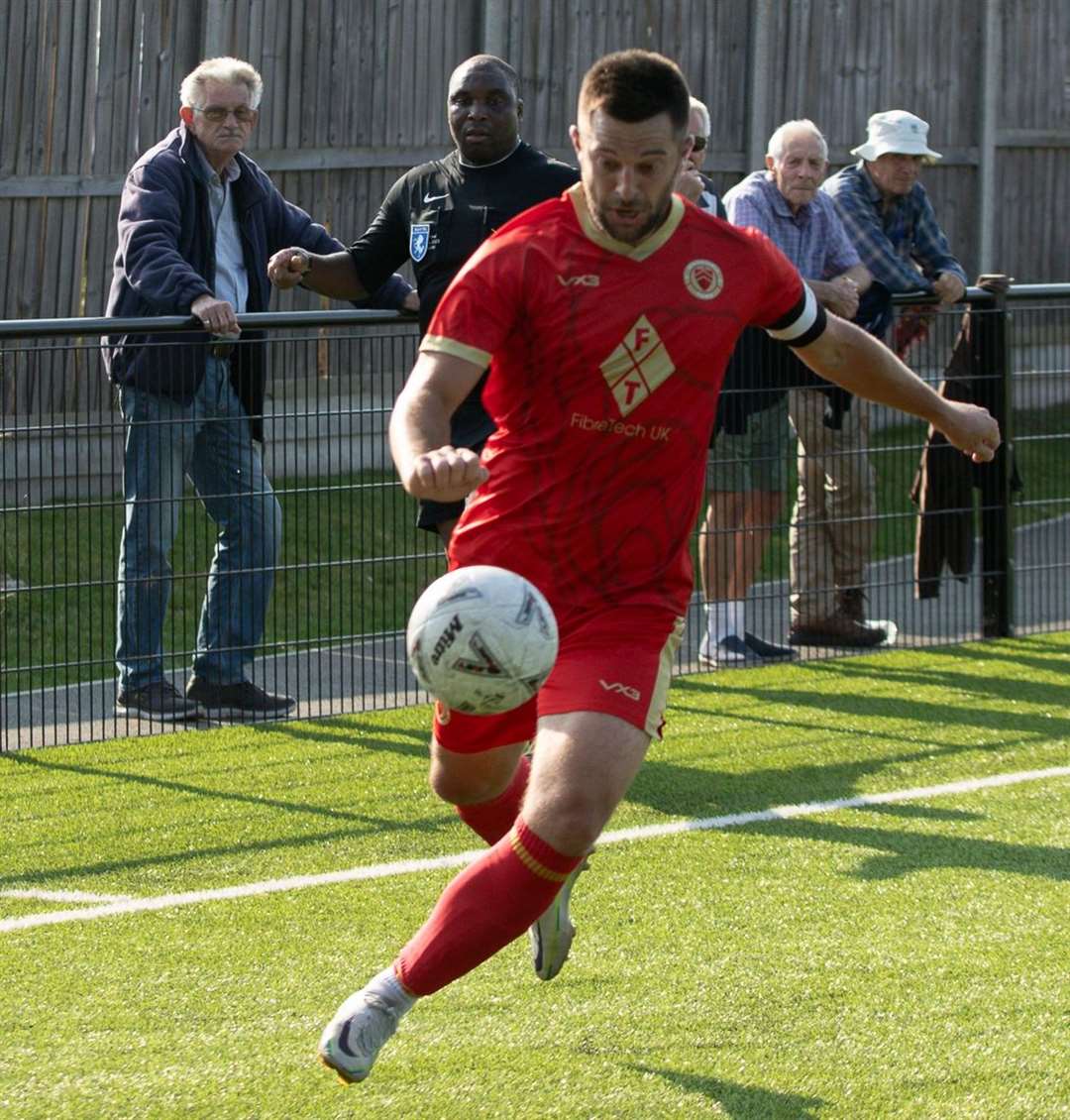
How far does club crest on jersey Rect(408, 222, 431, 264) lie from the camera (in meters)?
7.58

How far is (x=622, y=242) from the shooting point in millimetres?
4828

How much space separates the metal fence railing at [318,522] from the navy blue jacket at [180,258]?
0.40 feet

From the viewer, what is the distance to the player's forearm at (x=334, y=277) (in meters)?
8.04

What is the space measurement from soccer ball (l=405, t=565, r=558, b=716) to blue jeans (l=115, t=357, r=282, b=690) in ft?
12.7

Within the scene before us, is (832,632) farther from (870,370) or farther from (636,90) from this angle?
(636,90)

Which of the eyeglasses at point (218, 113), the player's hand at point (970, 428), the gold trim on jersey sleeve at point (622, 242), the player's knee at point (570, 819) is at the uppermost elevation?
the eyeglasses at point (218, 113)

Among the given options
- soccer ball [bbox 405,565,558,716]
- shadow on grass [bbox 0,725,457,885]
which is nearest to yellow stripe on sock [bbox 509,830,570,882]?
soccer ball [bbox 405,565,558,716]

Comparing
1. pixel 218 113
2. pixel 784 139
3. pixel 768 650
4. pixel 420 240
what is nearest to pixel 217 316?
pixel 420 240

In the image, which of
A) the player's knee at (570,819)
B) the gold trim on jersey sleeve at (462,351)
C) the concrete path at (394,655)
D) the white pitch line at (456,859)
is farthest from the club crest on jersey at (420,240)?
the player's knee at (570,819)

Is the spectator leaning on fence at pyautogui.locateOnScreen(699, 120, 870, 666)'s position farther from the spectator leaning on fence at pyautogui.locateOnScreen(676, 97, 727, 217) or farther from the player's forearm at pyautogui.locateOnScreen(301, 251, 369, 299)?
the player's forearm at pyautogui.locateOnScreen(301, 251, 369, 299)

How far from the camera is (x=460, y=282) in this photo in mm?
4742

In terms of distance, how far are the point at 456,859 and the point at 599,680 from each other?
2147 millimetres

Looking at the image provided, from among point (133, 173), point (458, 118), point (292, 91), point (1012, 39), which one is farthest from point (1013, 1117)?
point (1012, 39)

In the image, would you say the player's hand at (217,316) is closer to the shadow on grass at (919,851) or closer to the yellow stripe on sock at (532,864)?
the shadow on grass at (919,851)
